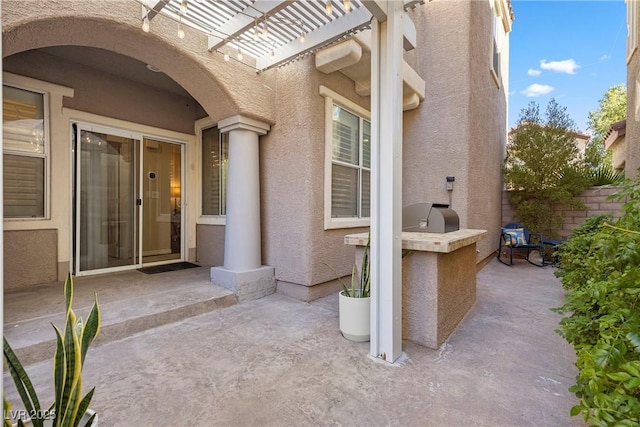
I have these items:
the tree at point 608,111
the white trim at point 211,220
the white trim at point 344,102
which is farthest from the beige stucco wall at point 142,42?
the tree at point 608,111

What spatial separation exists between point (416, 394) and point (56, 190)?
530 cm

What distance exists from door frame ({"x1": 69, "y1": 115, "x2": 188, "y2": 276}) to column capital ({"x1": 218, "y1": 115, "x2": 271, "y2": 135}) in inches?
76.2

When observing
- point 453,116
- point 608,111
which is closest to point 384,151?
point 453,116

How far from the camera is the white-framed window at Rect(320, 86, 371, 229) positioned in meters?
4.70

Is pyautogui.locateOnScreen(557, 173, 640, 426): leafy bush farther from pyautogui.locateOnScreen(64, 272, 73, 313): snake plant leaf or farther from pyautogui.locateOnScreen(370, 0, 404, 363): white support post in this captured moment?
pyautogui.locateOnScreen(64, 272, 73, 313): snake plant leaf

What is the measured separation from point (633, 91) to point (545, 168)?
2053mm

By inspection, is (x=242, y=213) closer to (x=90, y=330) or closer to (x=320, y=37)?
(x=320, y=37)

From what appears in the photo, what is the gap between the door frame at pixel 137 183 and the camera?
467 cm

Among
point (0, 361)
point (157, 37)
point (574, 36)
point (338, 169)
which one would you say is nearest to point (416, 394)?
point (0, 361)

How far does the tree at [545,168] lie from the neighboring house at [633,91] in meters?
1.36

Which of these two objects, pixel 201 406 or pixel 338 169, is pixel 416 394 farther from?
pixel 338 169

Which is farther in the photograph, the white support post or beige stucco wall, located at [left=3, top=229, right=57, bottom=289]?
beige stucco wall, located at [left=3, top=229, right=57, bottom=289]

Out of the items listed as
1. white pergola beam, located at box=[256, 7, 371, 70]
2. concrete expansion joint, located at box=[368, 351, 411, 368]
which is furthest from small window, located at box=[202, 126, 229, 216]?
concrete expansion joint, located at box=[368, 351, 411, 368]

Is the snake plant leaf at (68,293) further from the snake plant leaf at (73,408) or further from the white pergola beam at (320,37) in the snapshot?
the white pergola beam at (320,37)
